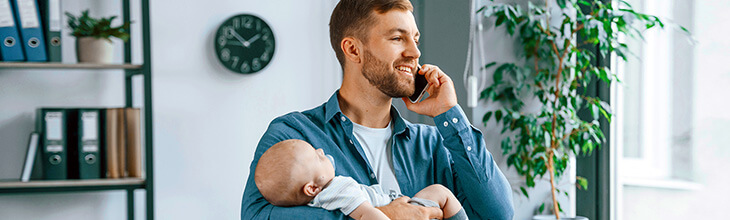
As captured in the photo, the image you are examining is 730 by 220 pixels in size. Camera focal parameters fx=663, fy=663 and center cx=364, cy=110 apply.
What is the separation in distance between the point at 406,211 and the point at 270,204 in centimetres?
30

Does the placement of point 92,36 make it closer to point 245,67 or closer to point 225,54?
point 225,54

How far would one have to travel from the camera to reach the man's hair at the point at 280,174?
4.71ft

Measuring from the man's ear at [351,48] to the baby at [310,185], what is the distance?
25 cm

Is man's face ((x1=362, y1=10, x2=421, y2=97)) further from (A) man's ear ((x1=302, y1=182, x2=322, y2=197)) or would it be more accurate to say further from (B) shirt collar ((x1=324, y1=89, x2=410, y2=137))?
(A) man's ear ((x1=302, y1=182, x2=322, y2=197))

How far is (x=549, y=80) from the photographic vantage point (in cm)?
307

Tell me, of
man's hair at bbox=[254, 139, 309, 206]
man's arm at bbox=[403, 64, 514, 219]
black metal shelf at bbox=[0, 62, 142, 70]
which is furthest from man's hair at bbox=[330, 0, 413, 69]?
black metal shelf at bbox=[0, 62, 142, 70]

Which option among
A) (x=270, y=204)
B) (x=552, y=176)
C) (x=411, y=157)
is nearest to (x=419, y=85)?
(x=411, y=157)

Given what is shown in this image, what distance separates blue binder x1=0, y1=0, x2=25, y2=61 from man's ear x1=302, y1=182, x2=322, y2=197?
184cm

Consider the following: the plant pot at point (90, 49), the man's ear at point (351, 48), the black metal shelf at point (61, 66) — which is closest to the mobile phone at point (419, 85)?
the man's ear at point (351, 48)

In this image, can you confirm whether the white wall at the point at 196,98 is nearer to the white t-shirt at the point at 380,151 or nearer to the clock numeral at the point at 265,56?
the clock numeral at the point at 265,56

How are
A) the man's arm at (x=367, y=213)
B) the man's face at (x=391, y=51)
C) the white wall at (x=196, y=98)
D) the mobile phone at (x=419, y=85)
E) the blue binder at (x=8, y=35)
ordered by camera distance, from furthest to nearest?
the white wall at (x=196, y=98), the blue binder at (x=8, y=35), the mobile phone at (x=419, y=85), the man's face at (x=391, y=51), the man's arm at (x=367, y=213)

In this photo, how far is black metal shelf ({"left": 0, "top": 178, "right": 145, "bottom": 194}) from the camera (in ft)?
8.92

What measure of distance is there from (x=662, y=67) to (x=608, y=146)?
453mm

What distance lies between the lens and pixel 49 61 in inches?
109
